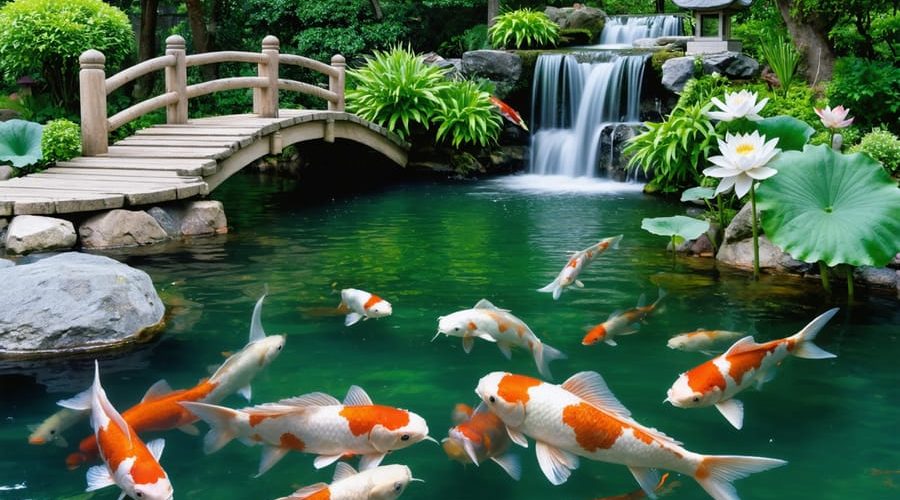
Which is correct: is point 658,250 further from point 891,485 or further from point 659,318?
point 891,485

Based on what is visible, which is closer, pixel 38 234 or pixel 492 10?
pixel 38 234

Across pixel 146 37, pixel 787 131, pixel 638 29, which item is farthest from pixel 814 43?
pixel 146 37

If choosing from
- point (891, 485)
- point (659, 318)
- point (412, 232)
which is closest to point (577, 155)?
point (412, 232)

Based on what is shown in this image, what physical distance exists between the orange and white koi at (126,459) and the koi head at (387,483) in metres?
0.70

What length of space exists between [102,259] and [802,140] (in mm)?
5732

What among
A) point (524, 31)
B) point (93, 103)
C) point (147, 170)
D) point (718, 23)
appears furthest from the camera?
point (524, 31)

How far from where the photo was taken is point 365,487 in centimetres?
295

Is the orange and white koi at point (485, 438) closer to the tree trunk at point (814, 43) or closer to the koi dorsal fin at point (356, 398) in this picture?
the koi dorsal fin at point (356, 398)

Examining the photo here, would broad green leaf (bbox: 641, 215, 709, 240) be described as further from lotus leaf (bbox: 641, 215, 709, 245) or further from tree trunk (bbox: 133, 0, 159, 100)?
tree trunk (bbox: 133, 0, 159, 100)

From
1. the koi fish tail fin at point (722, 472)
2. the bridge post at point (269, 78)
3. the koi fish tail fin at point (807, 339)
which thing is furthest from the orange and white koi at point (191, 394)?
the bridge post at point (269, 78)

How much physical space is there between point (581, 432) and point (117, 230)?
693 cm

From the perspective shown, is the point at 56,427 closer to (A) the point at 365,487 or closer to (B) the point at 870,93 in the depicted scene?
(A) the point at 365,487

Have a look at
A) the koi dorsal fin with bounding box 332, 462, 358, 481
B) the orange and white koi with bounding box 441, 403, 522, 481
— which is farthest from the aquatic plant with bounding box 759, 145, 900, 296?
the koi dorsal fin with bounding box 332, 462, 358, 481

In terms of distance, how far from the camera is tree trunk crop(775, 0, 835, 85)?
43.7ft
